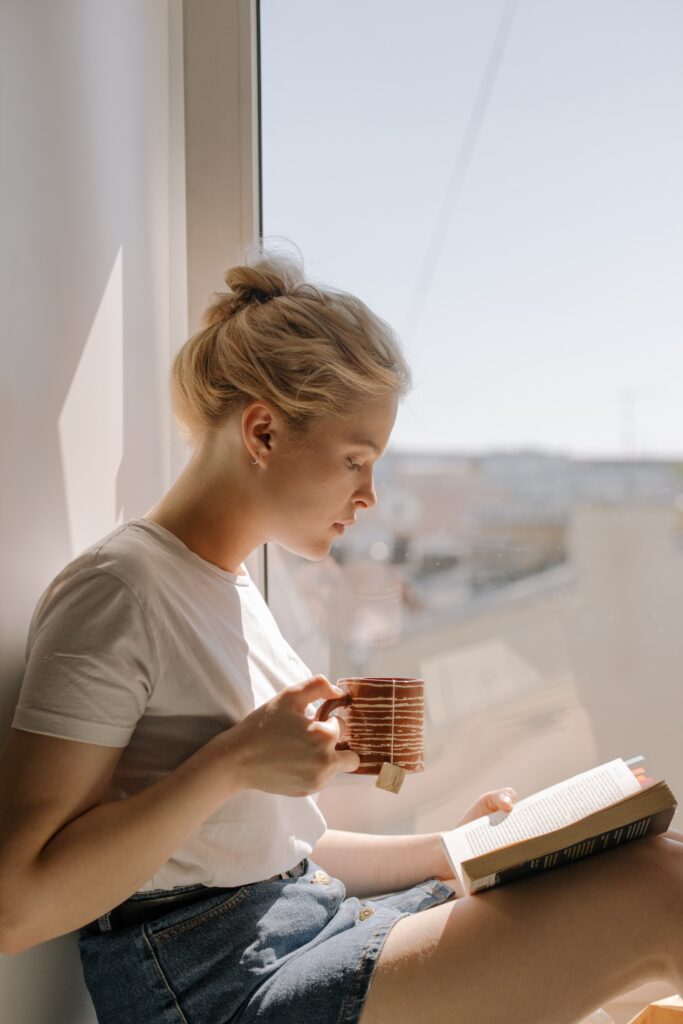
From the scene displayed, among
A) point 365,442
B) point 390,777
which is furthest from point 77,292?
point 390,777

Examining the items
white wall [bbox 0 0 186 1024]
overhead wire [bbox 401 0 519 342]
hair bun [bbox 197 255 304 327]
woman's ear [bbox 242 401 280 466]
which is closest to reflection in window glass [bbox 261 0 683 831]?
overhead wire [bbox 401 0 519 342]

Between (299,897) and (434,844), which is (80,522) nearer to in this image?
(299,897)

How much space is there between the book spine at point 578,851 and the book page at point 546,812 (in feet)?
0.09

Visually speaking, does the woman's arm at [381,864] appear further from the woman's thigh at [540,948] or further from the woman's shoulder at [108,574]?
the woman's shoulder at [108,574]

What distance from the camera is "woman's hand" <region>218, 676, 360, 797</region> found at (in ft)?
3.06

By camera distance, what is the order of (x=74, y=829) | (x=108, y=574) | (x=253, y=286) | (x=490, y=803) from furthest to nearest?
(x=490, y=803)
(x=253, y=286)
(x=108, y=574)
(x=74, y=829)

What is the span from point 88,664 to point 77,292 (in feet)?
1.59

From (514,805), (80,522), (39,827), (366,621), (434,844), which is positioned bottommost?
(434,844)

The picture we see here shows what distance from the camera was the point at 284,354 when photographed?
1087mm

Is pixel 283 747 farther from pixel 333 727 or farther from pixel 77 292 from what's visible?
pixel 77 292

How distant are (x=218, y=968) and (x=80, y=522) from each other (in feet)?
1.77

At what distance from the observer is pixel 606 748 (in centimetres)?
158

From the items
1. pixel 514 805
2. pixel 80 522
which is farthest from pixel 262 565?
pixel 514 805

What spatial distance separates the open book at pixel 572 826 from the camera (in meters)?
1.00
